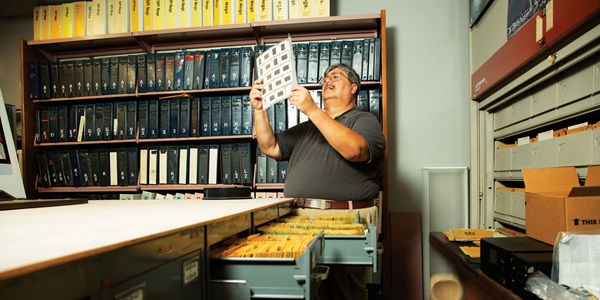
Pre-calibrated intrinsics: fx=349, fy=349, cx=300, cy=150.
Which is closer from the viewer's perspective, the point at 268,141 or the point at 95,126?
the point at 268,141

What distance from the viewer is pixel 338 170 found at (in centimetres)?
156

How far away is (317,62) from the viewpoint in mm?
2336

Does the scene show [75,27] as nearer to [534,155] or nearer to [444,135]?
[444,135]

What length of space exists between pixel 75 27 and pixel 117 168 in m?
1.12

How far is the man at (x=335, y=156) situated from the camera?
144 cm

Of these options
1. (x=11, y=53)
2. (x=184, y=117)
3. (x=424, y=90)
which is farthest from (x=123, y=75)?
(x=424, y=90)

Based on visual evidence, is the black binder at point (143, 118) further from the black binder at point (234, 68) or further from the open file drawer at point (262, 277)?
the open file drawer at point (262, 277)

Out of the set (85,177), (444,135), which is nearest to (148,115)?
(85,177)

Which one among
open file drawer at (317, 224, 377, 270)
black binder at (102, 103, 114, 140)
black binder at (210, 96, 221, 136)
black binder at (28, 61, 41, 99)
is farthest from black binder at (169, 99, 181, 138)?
open file drawer at (317, 224, 377, 270)

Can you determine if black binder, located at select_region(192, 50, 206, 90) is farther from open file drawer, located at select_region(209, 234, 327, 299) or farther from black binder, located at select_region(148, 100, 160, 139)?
open file drawer, located at select_region(209, 234, 327, 299)

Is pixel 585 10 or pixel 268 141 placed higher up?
pixel 585 10

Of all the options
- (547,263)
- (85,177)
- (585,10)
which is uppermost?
(585,10)

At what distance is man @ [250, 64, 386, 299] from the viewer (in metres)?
1.44

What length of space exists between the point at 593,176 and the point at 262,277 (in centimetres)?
120
